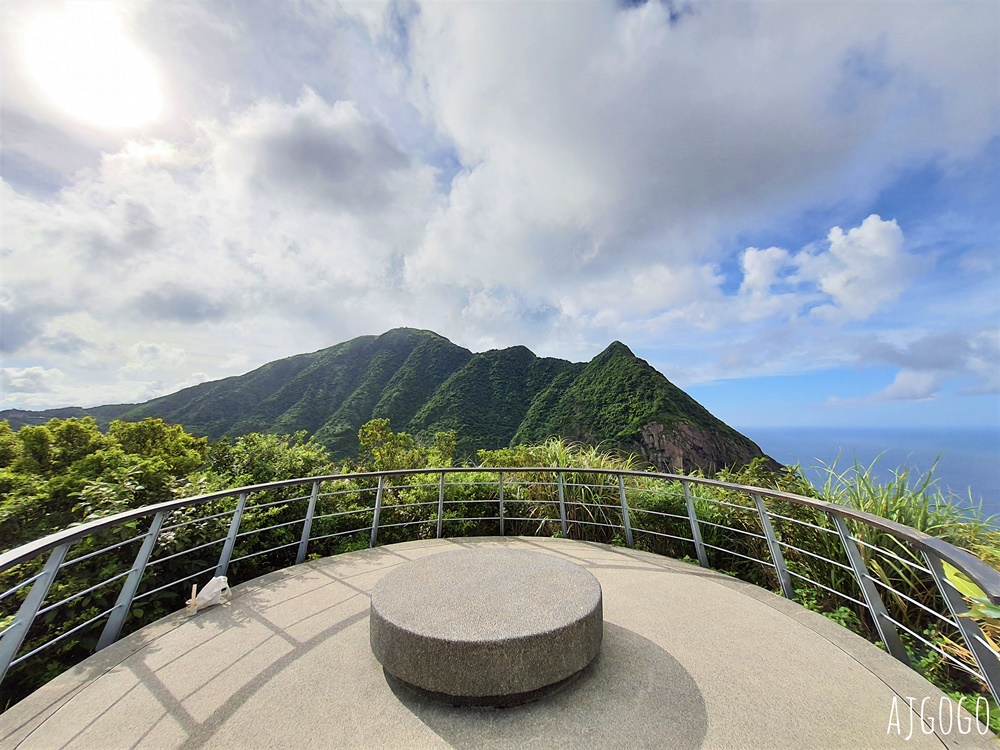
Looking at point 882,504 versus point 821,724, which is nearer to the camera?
point 821,724

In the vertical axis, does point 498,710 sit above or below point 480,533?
above

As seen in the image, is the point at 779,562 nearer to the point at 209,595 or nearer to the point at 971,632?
the point at 971,632

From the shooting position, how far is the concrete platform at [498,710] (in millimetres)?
1950

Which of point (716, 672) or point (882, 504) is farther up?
point (882, 504)

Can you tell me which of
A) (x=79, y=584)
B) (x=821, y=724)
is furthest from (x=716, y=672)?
(x=79, y=584)

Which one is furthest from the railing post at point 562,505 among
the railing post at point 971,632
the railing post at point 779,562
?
the railing post at point 971,632

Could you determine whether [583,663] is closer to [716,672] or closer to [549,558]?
[716,672]

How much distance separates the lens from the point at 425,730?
202cm

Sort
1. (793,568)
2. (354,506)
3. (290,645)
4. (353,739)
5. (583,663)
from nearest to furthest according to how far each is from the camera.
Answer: (353,739)
(583,663)
(290,645)
(793,568)
(354,506)

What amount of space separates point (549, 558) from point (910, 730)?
7.07ft

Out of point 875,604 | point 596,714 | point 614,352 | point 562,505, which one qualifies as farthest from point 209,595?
point 614,352

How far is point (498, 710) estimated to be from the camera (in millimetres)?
2166

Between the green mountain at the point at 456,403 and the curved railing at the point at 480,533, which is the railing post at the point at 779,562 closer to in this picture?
the curved railing at the point at 480,533

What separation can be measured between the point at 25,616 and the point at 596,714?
311 centimetres
